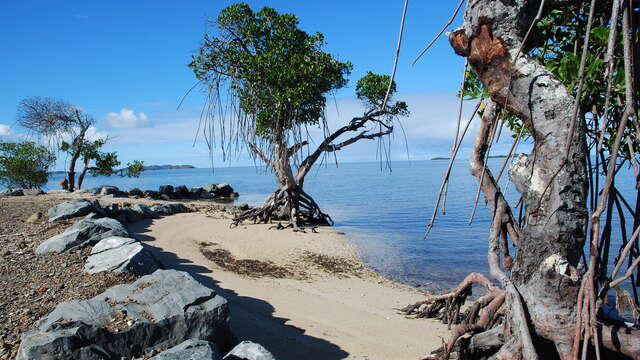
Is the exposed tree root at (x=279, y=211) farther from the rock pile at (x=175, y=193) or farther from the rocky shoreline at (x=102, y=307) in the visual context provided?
the rock pile at (x=175, y=193)

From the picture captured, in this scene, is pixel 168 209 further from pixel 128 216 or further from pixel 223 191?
pixel 223 191

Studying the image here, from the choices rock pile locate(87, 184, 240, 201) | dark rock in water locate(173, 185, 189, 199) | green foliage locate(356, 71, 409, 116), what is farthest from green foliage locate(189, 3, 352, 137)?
dark rock in water locate(173, 185, 189, 199)

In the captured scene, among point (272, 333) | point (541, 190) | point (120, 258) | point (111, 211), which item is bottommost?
point (272, 333)

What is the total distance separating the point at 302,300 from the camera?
7668 millimetres

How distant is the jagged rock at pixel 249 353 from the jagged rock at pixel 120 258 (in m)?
2.77

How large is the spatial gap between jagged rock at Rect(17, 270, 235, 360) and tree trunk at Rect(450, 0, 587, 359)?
329 cm

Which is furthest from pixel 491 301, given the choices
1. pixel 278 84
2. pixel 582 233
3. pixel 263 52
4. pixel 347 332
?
pixel 263 52

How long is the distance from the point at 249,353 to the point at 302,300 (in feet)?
11.8

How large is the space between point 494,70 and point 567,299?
180cm

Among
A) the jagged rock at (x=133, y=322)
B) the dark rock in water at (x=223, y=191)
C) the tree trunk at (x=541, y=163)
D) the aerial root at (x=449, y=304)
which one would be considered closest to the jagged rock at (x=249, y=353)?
the jagged rock at (x=133, y=322)

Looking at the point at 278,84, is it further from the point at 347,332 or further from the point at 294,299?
the point at 347,332

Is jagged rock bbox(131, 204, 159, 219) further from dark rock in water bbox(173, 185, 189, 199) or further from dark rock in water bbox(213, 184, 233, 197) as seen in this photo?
dark rock in water bbox(213, 184, 233, 197)

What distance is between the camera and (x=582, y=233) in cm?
308

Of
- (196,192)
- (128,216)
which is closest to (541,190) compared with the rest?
(128,216)
